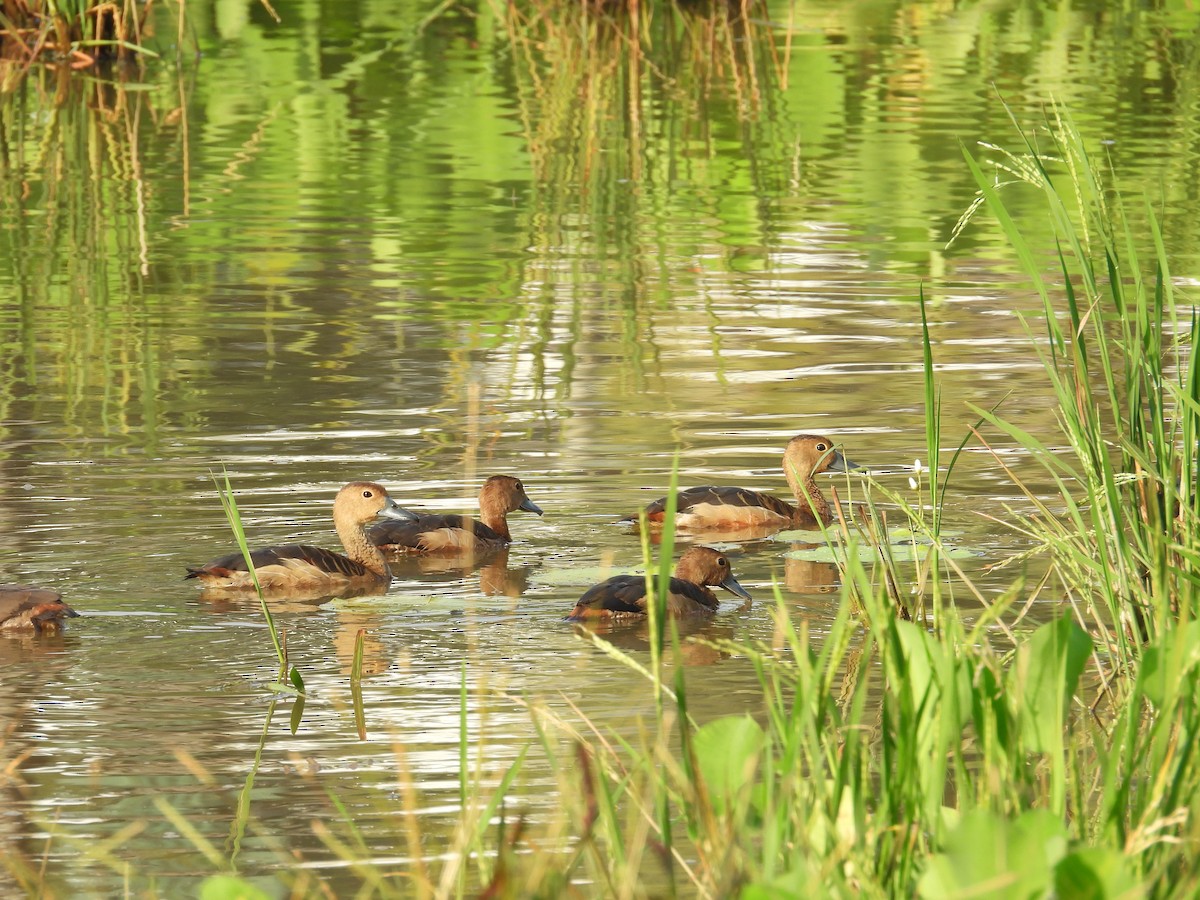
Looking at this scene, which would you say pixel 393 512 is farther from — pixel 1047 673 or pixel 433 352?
pixel 1047 673

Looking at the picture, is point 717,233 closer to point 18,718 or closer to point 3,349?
point 3,349

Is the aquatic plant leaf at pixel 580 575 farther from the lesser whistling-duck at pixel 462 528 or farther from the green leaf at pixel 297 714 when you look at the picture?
the green leaf at pixel 297 714

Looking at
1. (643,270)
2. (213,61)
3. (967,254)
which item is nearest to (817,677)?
(643,270)

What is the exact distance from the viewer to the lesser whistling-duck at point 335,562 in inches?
308

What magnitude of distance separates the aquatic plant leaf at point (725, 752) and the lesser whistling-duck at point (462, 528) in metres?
4.39

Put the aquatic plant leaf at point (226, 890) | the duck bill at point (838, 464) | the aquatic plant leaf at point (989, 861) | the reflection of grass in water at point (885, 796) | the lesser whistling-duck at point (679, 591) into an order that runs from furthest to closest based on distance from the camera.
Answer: the duck bill at point (838, 464)
the lesser whistling-duck at point (679, 591)
the aquatic plant leaf at point (226, 890)
the reflection of grass in water at point (885, 796)
the aquatic plant leaf at point (989, 861)

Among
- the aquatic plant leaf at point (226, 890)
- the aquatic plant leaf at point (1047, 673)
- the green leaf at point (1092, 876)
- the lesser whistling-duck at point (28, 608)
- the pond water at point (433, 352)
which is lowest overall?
the pond water at point (433, 352)

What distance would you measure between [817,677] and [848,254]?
428 inches

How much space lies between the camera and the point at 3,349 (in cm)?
1182

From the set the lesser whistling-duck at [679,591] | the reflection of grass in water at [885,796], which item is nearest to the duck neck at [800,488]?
the lesser whistling-duck at [679,591]

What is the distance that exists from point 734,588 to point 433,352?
4.17m

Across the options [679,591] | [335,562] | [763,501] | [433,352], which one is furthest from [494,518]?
[433,352]

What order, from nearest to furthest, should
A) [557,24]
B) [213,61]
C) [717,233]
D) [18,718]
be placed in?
[18,718], [717,233], [213,61], [557,24]

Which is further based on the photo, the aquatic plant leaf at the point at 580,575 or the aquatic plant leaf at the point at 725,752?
the aquatic plant leaf at the point at 580,575
